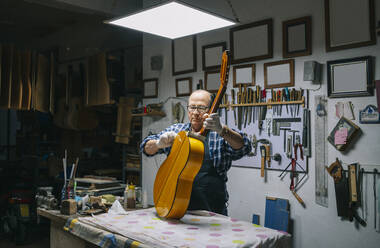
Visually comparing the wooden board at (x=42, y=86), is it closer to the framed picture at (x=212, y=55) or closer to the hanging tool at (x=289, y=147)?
the framed picture at (x=212, y=55)

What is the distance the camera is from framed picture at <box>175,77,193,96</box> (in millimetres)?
4482

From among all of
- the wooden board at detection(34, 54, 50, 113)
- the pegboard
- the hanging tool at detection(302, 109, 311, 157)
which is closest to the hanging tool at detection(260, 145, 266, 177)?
the pegboard

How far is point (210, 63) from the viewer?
167 inches

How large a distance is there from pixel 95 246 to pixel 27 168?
4.19 m

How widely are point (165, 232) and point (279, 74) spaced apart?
2.38 meters

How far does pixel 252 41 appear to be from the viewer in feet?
12.4

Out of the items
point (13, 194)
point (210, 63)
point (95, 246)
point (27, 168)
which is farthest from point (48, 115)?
point (95, 246)

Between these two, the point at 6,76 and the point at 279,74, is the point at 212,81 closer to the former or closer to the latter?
the point at 279,74

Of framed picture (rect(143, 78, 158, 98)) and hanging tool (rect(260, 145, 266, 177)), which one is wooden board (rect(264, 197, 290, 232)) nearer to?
hanging tool (rect(260, 145, 266, 177))

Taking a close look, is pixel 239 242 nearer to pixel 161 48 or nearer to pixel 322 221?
pixel 322 221

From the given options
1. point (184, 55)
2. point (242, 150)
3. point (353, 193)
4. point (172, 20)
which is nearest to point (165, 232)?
point (242, 150)

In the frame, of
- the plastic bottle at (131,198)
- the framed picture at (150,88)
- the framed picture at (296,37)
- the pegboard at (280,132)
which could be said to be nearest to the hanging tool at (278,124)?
the pegboard at (280,132)

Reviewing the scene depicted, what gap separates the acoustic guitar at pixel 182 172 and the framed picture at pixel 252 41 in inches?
72.6

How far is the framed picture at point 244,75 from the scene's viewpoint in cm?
378
